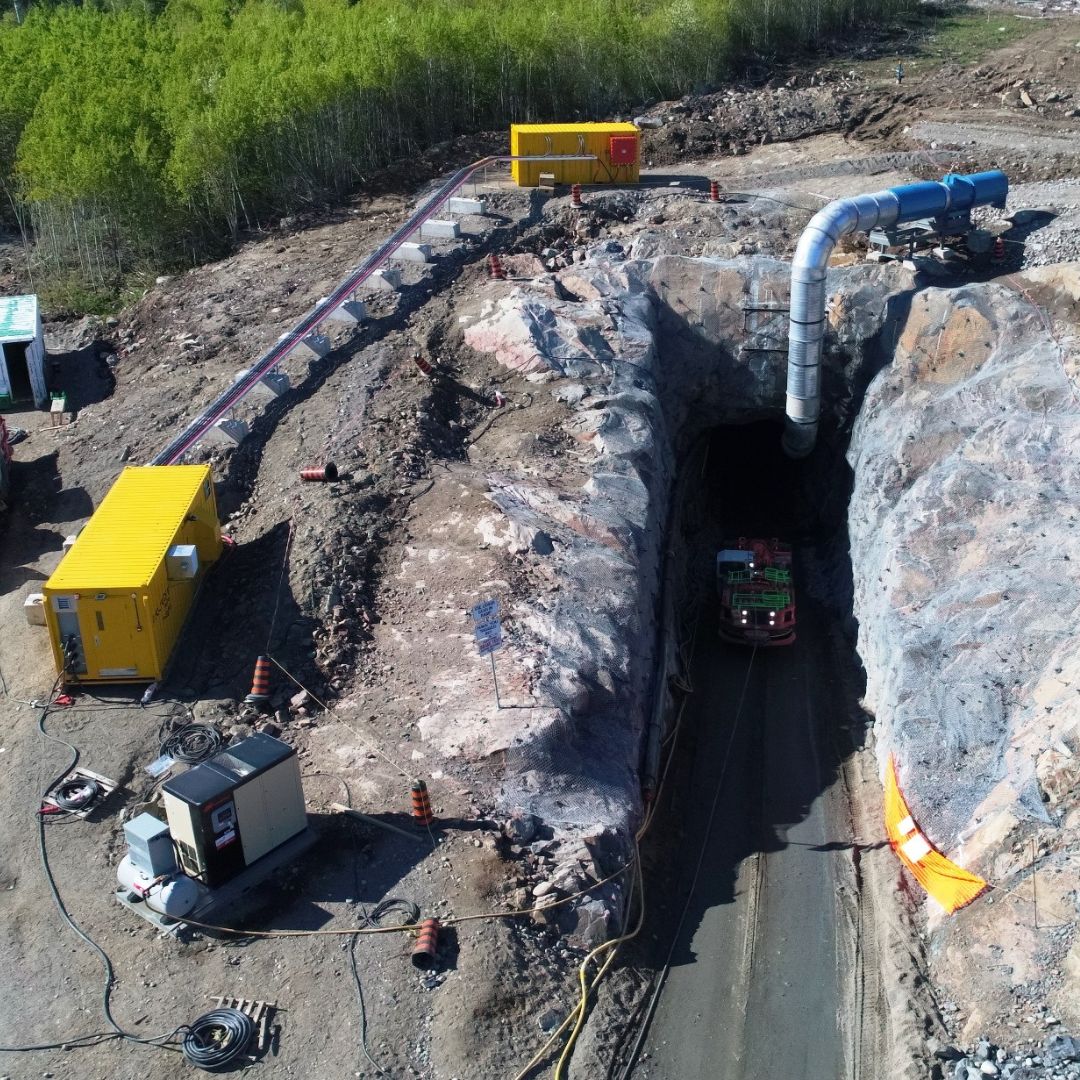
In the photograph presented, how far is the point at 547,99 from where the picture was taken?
45500mm

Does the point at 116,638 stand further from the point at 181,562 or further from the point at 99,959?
the point at 99,959

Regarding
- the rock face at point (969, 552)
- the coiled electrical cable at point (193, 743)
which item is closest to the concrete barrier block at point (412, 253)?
the rock face at point (969, 552)

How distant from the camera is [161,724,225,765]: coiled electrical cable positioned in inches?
751

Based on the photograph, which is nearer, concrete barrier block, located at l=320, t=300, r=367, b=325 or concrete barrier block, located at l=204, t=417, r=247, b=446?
concrete barrier block, located at l=204, t=417, r=247, b=446

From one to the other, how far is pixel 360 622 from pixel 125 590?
4026 millimetres

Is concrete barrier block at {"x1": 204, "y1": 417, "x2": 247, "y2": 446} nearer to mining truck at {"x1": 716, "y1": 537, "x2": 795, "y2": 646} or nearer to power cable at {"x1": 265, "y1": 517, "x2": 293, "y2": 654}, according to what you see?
power cable at {"x1": 265, "y1": 517, "x2": 293, "y2": 654}

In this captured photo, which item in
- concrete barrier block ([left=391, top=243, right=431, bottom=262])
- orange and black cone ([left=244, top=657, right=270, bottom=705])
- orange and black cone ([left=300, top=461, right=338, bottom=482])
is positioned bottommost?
orange and black cone ([left=244, top=657, right=270, bottom=705])

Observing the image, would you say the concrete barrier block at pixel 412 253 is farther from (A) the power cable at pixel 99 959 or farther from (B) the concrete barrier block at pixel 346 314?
(A) the power cable at pixel 99 959

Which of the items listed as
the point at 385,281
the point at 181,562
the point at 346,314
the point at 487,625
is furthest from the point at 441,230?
the point at 487,625

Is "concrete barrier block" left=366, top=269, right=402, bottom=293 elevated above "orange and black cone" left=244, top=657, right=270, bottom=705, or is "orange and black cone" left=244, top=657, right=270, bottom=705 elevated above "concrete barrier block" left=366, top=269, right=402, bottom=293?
"concrete barrier block" left=366, top=269, right=402, bottom=293

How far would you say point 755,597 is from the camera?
28.1 meters

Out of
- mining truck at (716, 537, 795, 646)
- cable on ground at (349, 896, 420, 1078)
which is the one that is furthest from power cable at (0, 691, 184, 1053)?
mining truck at (716, 537, 795, 646)

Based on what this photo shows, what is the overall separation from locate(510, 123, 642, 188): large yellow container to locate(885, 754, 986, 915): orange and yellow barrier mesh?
70.7 ft

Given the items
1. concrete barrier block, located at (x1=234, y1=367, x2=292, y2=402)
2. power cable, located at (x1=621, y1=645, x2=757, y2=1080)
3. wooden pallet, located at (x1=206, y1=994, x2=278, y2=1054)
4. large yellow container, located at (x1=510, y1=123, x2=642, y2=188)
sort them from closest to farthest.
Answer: wooden pallet, located at (x1=206, y1=994, x2=278, y2=1054), power cable, located at (x1=621, y1=645, x2=757, y2=1080), concrete barrier block, located at (x1=234, y1=367, x2=292, y2=402), large yellow container, located at (x1=510, y1=123, x2=642, y2=188)
